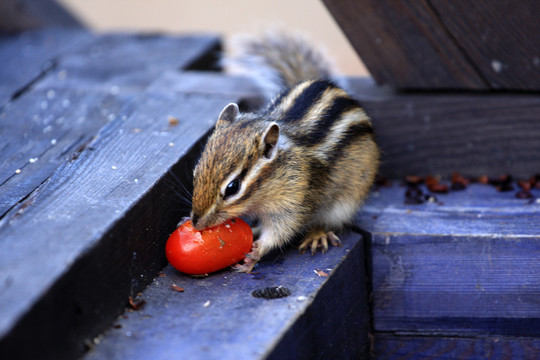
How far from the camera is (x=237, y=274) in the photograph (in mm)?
2549

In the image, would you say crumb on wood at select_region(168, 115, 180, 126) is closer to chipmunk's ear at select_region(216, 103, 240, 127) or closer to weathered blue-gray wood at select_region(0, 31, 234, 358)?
weathered blue-gray wood at select_region(0, 31, 234, 358)

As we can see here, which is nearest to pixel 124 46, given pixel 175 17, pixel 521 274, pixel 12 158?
pixel 12 158

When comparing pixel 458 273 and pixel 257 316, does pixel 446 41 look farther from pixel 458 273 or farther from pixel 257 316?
pixel 257 316

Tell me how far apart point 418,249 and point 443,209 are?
36 cm

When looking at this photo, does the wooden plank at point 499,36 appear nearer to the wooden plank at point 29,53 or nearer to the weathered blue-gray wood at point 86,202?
the weathered blue-gray wood at point 86,202

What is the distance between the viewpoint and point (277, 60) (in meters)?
3.81

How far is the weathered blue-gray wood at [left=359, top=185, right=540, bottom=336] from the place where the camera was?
107 inches

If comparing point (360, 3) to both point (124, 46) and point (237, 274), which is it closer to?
point (237, 274)

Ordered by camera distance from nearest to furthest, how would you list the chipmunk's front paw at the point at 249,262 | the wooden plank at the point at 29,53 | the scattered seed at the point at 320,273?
the scattered seed at the point at 320,273 < the chipmunk's front paw at the point at 249,262 < the wooden plank at the point at 29,53

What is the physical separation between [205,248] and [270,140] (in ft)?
1.79

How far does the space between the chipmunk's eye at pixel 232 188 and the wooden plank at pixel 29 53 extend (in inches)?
68.8

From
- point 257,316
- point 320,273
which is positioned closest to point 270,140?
point 320,273

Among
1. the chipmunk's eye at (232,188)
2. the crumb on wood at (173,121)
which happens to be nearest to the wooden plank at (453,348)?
the chipmunk's eye at (232,188)

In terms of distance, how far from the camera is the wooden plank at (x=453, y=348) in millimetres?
2773
